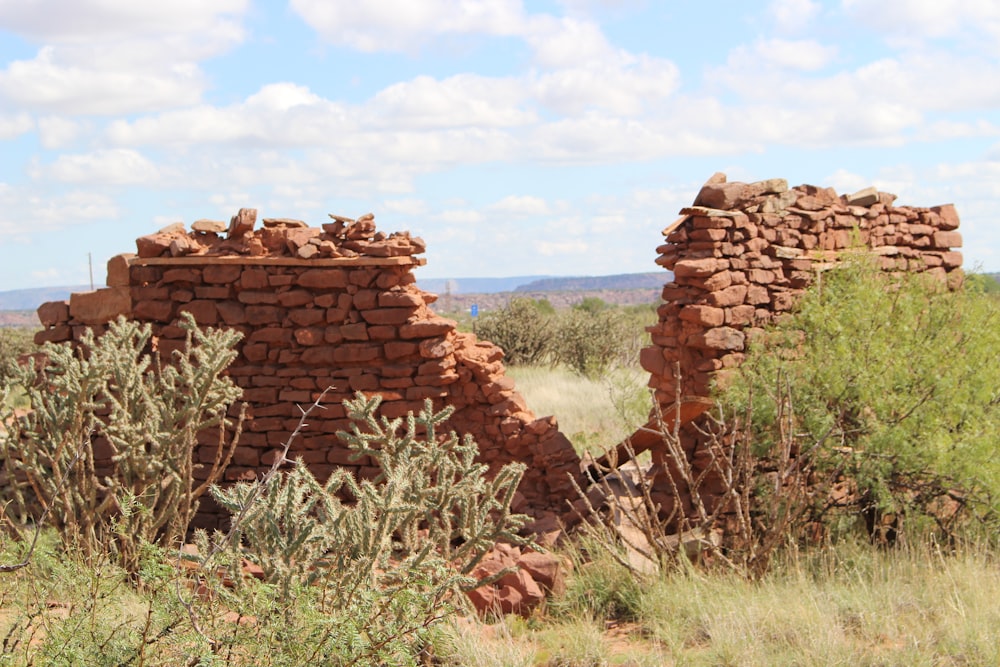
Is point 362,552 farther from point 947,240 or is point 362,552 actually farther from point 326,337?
point 947,240

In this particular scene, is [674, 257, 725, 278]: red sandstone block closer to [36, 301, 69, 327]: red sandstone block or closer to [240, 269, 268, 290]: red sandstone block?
[240, 269, 268, 290]: red sandstone block

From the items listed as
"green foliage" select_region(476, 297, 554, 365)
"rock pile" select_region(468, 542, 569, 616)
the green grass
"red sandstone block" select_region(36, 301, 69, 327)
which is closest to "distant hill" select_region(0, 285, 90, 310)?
"green foliage" select_region(476, 297, 554, 365)

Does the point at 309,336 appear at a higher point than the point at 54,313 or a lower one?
lower

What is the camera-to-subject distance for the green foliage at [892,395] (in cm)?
744

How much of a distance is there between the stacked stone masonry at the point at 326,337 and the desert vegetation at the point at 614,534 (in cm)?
40

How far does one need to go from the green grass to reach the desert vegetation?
2217 mm

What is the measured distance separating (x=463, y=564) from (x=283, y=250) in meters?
3.40

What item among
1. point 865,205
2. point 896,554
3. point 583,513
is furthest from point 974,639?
point 865,205

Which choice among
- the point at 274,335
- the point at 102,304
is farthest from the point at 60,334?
the point at 274,335

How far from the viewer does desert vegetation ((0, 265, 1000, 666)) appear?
5.04 metres

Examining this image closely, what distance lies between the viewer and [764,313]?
816 centimetres

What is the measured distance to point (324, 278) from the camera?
27.2 feet

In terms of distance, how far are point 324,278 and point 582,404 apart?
643cm

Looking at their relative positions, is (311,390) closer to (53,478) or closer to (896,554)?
(53,478)
